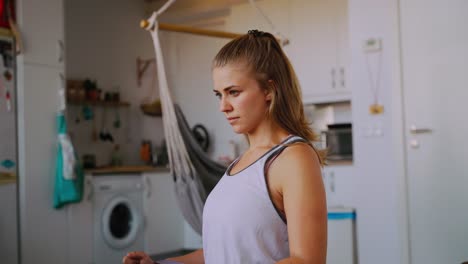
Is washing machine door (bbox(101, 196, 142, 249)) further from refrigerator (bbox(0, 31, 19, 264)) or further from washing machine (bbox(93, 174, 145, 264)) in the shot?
refrigerator (bbox(0, 31, 19, 264))

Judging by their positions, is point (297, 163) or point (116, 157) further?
point (116, 157)

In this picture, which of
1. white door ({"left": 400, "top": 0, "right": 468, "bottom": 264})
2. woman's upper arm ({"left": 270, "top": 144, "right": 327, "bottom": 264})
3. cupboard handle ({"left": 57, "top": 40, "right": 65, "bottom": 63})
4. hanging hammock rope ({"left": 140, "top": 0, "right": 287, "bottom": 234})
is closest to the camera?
woman's upper arm ({"left": 270, "top": 144, "right": 327, "bottom": 264})

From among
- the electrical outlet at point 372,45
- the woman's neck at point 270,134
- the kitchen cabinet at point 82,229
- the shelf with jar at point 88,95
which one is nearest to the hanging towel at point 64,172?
the kitchen cabinet at point 82,229

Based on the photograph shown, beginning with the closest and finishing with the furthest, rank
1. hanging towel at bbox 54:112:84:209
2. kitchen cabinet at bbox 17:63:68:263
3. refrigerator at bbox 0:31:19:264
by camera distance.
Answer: refrigerator at bbox 0:31:19:264 < kitchen cabinet at bbox 17:63:68:263 < hanging towel at bbox 54:112:84:209

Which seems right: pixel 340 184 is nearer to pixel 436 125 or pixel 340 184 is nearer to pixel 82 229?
pixel 436 125

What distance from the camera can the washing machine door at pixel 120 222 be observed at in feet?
14.3

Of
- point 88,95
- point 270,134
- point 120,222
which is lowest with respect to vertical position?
point 120,222

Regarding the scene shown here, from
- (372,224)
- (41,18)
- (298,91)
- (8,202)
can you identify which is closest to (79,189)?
(8,202)

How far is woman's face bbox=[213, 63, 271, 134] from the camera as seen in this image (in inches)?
32.6

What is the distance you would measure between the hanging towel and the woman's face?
320cm

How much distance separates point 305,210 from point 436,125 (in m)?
2.95

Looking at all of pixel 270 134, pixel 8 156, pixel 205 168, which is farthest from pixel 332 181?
pixel 270 134

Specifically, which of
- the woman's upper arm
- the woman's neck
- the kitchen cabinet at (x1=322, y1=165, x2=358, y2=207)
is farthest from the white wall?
the woman's upper arm

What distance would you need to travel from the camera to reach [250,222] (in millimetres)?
781
